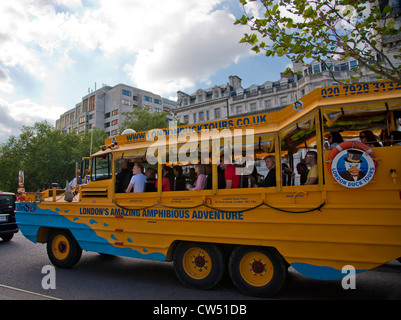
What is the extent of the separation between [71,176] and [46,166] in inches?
124

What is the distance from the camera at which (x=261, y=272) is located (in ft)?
14.0

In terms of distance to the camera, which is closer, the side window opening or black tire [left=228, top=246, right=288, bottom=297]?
black tire [left=228, top=246, right=288, bottom=297]

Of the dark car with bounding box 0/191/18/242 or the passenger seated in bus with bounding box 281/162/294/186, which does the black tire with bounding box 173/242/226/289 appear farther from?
the dark car with bounding box 0/191/18/242

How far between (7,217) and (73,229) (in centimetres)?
553

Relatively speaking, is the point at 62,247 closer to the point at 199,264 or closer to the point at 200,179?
the point at 199,264

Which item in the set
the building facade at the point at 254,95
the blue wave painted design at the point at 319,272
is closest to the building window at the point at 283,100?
the building facade at the point at 254,95

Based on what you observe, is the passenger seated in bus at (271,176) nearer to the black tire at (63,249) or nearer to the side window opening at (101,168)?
the side window opening at (101,168)

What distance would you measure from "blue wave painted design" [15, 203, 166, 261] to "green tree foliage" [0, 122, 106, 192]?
92.3 ft

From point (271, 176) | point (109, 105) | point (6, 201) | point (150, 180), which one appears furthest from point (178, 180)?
point (109, 105)

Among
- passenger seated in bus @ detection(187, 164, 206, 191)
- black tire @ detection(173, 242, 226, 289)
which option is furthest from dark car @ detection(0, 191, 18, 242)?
passenger seated in bus @ detection(187, 164, 206, 191)

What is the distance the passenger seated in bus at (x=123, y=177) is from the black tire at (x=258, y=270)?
2.50m

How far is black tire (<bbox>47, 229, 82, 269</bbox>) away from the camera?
19.5 feet

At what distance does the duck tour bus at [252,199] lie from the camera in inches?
144
